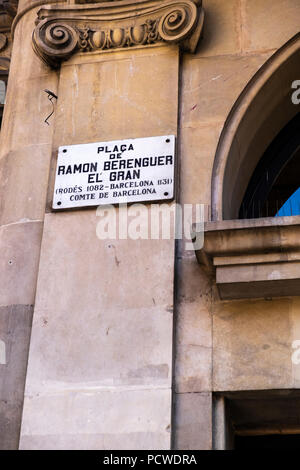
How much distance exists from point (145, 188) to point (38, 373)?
1.92 meters

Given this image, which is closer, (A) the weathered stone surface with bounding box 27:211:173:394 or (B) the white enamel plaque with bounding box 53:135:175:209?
(A) the weathered stone surface with bounding box 27:211:173:394

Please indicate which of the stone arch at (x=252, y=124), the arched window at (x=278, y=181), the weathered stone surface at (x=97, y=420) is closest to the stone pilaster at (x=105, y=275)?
the weathered stone surface at (x=97, y=420)

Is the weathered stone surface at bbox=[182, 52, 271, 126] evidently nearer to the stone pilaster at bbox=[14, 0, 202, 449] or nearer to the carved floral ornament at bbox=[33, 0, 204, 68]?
the stone pilaster at bbox=[14, 0, 202, 449]

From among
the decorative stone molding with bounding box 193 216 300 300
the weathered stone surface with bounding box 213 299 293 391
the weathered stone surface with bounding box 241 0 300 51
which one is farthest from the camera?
the weathered stone surface with bounding box 241 0 300 51

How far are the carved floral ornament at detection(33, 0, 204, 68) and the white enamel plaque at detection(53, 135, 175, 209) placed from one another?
1166 millimetres

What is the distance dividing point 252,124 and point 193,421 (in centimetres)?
306

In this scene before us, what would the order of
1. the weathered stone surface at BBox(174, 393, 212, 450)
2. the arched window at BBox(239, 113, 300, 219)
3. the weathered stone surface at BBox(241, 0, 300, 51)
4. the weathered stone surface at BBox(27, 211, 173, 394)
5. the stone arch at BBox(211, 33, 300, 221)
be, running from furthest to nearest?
1. the arched window at BBox(239, 113, 300, 219)
2. the weathered stone surface at BBox(241, 0, 300, 51)
3. the stone arch at BBox(211, 33, 300, 221)
4. the weathered stone surface at BBox(27, 211, 173, 394)
5. the weathered stone surface at BBox(174, 393, 212, 450)

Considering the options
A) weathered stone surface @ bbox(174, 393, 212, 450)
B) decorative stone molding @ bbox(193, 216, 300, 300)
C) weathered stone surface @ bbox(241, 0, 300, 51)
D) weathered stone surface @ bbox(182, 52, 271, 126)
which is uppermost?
weathered stone surface @ bbox(241, 0, 300, 51)

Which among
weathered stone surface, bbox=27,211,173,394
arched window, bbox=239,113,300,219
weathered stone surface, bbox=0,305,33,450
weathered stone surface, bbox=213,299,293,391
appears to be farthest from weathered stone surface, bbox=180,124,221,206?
weathered stone surface, bbox=0,305,33,450

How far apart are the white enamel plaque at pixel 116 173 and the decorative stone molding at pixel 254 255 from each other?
0.83 metres

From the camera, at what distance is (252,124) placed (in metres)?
8.88

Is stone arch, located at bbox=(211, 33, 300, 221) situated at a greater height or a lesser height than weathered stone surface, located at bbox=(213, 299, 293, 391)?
greater

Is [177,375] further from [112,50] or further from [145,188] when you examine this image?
[112,50]

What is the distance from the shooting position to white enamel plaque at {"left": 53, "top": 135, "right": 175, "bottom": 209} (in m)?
8.36
